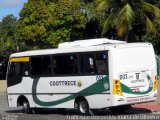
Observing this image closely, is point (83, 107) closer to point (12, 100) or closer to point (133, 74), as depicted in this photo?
point (133, 74)

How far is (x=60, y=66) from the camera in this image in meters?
19.8

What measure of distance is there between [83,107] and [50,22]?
22822 millimetres

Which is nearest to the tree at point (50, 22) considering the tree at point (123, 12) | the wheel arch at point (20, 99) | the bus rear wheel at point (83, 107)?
the tree at point (123, 12)

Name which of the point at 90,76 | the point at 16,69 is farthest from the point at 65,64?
the point at 16,69

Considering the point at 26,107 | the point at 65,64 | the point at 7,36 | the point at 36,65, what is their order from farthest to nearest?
the point at 7,36 < the point at 26,107 < the point at 36,65 < the point at 65,64

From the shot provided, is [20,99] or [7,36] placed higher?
[7,36]

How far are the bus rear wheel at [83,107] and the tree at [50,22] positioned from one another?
73.0 feet

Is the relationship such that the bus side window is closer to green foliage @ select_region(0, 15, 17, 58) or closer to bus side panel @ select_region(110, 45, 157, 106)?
bus side panel @ select_region(110, 45, 157, 106)

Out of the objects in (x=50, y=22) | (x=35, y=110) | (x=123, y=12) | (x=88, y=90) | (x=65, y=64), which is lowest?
(x=35, y=110)

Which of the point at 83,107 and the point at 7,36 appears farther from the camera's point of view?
the point at 7,36

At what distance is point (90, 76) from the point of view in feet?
60.4

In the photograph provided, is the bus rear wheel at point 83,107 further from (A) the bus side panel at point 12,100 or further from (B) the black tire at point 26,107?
(A) the bus side panel at point 12,100

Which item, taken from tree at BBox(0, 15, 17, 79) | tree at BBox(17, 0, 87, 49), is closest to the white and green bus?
tree at BBox(17, 0, 87, 49)

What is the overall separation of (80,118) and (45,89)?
3178 millimetres
